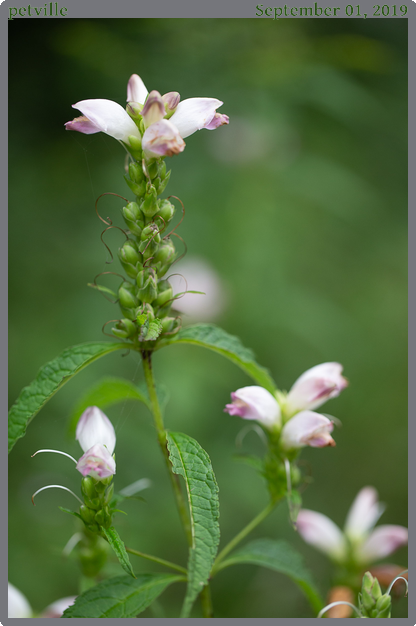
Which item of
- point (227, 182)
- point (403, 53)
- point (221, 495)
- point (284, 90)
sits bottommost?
point (221, 495)

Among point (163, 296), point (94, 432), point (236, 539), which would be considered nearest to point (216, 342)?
point (163, 296)

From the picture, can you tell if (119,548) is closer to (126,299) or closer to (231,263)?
(126,299)

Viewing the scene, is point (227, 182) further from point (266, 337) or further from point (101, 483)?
point (101, 483)

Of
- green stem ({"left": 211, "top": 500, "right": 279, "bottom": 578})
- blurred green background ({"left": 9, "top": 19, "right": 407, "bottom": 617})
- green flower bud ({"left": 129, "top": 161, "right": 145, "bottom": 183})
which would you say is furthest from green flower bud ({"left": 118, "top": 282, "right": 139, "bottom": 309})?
blurred green background ({"left": 9, "top": 19, "right": 407, "bottom": 617})

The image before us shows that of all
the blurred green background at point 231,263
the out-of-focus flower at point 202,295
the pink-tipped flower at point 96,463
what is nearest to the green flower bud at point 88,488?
the pink-tipped flower at point 96,463

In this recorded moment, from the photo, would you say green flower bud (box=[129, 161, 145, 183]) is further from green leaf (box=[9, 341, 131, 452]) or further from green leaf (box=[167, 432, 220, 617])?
green leaf (box=[167, 432, 220, 617])

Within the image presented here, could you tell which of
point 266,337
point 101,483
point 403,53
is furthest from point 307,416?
point 403,53
